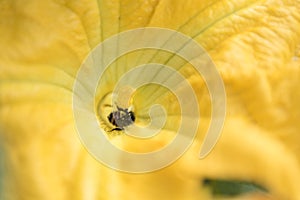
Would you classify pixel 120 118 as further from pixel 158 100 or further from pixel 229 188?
pixel 229 188

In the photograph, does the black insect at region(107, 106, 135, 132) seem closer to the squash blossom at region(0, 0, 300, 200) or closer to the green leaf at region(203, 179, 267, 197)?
the squash blossom at region(0, 0, 300, 200)

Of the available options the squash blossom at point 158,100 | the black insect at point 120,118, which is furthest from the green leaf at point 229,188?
the black insect at point 120,118

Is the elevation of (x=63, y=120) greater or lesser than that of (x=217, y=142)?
greater

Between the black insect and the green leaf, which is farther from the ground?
the black insect

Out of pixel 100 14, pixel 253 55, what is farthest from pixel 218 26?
pixel 100 14

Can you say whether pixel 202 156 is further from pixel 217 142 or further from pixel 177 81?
pixel 177 81

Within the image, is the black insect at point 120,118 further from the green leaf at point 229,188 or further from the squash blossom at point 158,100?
the green leaf at point 229,188

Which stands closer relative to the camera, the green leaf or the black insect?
the green leaf

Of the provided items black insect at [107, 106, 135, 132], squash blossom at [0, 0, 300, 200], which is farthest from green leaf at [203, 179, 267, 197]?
black insect at [107, 106, 135, 132]
